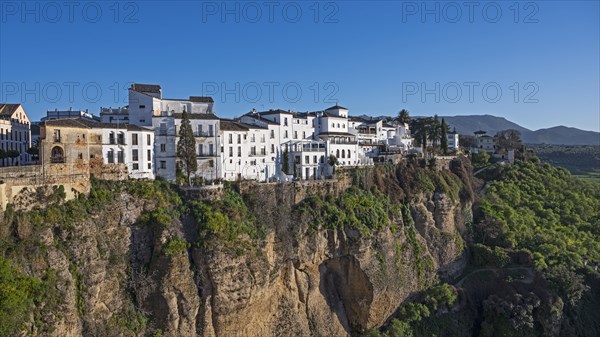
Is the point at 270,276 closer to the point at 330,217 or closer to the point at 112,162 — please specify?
the point at 330,217

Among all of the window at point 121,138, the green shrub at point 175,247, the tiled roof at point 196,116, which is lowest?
the green shrub at point 175,247

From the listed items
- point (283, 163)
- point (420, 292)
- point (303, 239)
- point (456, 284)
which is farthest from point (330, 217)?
point (456, 284)

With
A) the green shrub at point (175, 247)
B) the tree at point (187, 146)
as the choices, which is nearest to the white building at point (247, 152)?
the tree at point (187, 146)

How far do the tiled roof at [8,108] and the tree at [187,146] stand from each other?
1492 centimetres

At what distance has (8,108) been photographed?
37812mm

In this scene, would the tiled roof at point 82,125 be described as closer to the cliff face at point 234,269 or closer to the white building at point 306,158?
the cliff face at point 234,269

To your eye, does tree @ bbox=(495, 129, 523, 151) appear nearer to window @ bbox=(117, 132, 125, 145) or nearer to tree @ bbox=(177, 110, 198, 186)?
tree @ bbox=(177, 110, 198, 186)

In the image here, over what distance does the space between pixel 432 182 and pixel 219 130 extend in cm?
2495

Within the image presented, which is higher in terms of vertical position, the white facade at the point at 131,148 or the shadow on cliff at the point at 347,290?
the white facade at the point at 131,148

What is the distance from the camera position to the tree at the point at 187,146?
34969 millimetres

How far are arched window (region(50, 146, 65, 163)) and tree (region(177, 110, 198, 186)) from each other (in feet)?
27.4

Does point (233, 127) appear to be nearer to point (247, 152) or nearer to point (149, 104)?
point (247, 152)

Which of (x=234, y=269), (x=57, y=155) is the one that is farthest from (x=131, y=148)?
(x=234, y=269)

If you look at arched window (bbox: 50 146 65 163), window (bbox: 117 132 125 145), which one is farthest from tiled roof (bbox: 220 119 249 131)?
arched window (bbox: 50 146 65 163)
